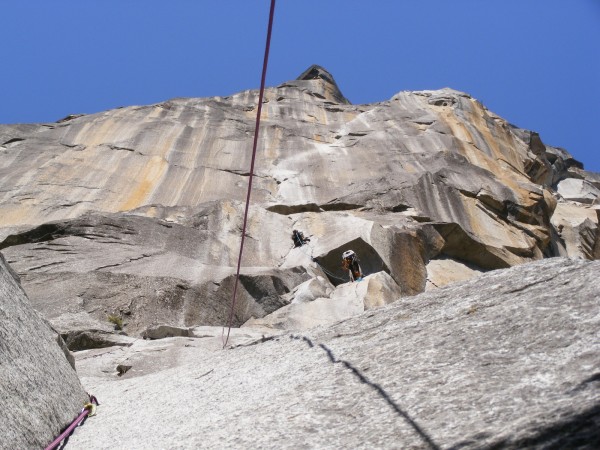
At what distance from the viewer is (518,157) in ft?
109

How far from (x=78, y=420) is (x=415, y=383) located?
12.8 ft

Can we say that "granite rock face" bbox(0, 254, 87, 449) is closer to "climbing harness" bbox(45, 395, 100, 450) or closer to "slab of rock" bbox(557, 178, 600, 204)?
"climbing harness" bbox(45, 395, 100, 450)

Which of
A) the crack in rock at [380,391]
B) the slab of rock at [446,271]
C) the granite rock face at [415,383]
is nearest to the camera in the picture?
the granite rock face at [415,383]

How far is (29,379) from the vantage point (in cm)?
640

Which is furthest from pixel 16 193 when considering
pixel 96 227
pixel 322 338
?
pixel 322 338

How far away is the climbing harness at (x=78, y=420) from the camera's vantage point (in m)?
6.27

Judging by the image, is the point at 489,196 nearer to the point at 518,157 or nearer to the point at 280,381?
the point at 518,157

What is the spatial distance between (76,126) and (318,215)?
44.3 feet

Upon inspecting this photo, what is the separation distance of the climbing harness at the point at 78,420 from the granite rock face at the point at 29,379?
54mm

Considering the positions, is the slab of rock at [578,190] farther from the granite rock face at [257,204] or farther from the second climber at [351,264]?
the second climber at [351,264]

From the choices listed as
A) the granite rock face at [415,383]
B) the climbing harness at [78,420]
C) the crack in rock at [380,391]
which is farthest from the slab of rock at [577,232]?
the climbing harness at [78,420]

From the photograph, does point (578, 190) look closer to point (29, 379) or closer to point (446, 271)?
point (446, 271)

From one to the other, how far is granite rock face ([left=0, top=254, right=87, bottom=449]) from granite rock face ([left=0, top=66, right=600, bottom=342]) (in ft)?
18.2

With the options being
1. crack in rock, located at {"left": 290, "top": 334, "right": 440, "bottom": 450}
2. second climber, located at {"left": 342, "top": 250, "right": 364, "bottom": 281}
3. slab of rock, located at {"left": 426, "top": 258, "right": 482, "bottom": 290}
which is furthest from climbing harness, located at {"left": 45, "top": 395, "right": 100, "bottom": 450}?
slab of rock, located at {"left": 426, "top": 258, "right": 482, "bottom": 290}
